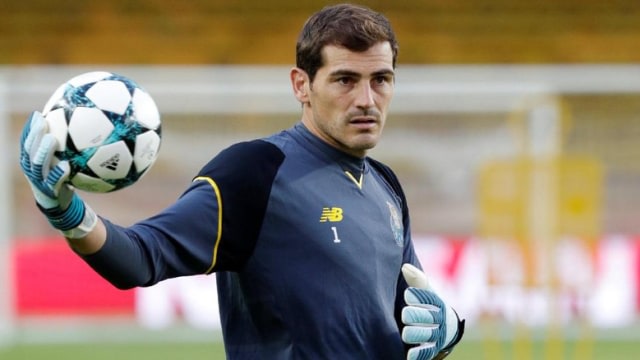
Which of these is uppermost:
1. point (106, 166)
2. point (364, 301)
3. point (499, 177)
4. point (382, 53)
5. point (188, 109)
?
point (188, 109)

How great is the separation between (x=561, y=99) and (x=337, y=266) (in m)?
7.72

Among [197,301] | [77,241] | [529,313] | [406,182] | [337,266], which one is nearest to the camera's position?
[77,241]

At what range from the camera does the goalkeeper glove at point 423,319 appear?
3334mm

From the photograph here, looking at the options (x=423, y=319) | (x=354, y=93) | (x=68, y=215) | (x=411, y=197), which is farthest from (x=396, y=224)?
(x=411, y=197)

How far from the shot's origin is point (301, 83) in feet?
11.3

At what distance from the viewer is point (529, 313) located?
8.37 metres

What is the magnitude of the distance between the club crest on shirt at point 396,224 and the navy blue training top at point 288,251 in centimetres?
7

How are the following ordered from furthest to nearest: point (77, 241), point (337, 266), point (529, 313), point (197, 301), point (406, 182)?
1. point (406, 182)
2. point (197, 301)
3. point (529, 313)
4. point (337, 266)
5. point (77, 241)

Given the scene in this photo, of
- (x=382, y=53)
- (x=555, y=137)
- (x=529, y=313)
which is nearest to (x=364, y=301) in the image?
(x=382, y=53)

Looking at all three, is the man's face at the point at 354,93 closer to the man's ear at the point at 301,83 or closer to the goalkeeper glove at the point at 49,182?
the man's ear at the point at 301,83

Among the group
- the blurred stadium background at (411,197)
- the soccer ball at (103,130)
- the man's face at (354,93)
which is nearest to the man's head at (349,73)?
the man's face at (354,93)

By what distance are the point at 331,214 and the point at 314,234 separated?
97mm

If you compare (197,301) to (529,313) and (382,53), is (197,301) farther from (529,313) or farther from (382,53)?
(382,53)

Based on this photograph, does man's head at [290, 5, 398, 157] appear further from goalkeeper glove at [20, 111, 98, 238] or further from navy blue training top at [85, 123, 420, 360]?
goalkeeper glove at [20, 111, 98, 238]
